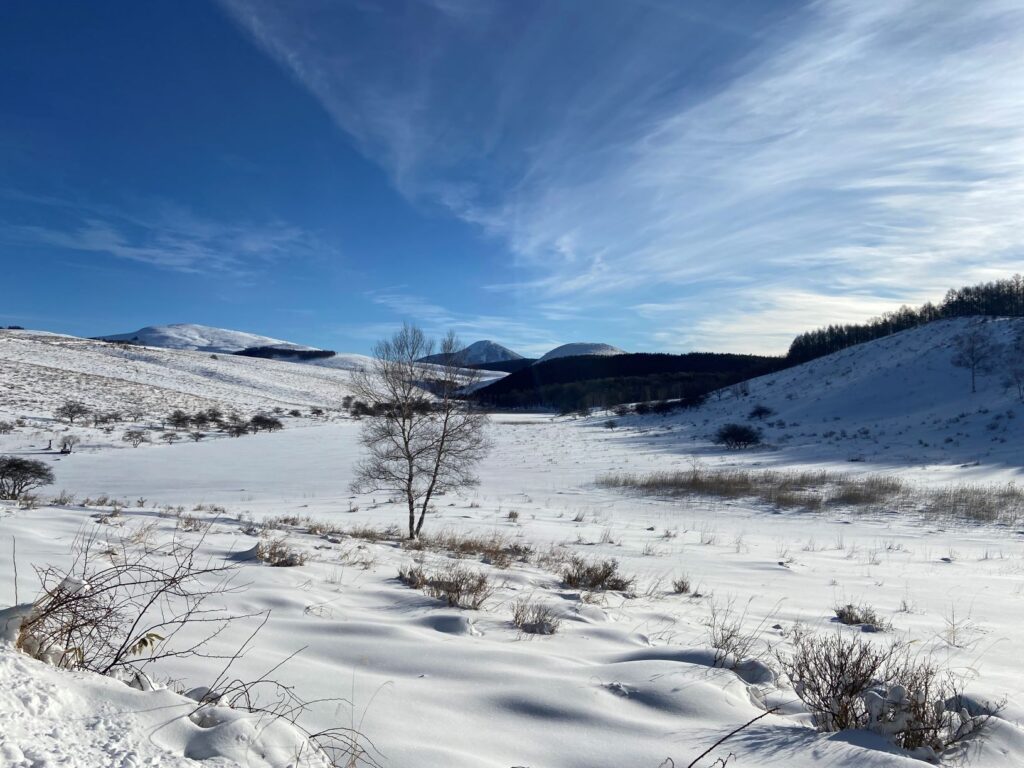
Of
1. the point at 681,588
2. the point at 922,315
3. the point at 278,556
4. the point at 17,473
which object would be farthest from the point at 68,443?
the point at 922,315

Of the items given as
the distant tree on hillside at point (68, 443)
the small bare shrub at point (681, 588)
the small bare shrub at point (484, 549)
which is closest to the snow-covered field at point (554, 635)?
the small bare shrub at point (681, 588)

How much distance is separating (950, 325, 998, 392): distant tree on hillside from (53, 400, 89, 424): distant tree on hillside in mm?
61151

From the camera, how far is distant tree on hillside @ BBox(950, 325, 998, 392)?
44781 mm

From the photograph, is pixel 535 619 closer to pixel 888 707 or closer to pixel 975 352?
pixel 888 707

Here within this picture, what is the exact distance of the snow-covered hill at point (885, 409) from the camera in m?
31.0

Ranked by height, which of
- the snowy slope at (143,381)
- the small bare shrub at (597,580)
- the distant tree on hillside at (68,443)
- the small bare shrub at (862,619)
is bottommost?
the small bare shrub at (862,619)

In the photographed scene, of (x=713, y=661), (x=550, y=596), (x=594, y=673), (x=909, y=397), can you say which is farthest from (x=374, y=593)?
(x=909, y=397)

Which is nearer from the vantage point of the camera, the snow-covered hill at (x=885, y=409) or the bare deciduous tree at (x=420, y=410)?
the bare deciduous tree at (x=420, y=410)

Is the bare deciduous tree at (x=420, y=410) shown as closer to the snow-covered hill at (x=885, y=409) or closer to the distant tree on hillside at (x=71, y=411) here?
the snow-covered hill at (x=885, y=409)

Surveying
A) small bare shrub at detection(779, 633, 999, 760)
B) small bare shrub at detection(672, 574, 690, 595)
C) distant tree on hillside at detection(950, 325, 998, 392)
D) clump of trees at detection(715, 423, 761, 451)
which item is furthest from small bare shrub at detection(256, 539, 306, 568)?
distant tree on hillside at detection(950, 325, 998, 392)

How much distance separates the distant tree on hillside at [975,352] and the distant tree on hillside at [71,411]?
201 ft

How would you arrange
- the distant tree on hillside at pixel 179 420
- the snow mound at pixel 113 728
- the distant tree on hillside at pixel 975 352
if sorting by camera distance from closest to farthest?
the snow mound at pixel 113 728
the distant tree on hillside at pixel 179 420
the distant tree on hillside at pixel 975 352

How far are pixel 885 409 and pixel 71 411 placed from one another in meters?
57.1

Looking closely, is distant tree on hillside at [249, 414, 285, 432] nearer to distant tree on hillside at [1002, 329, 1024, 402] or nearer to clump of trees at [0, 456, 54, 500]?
clump of trees at [0, 456, 54, 500]
